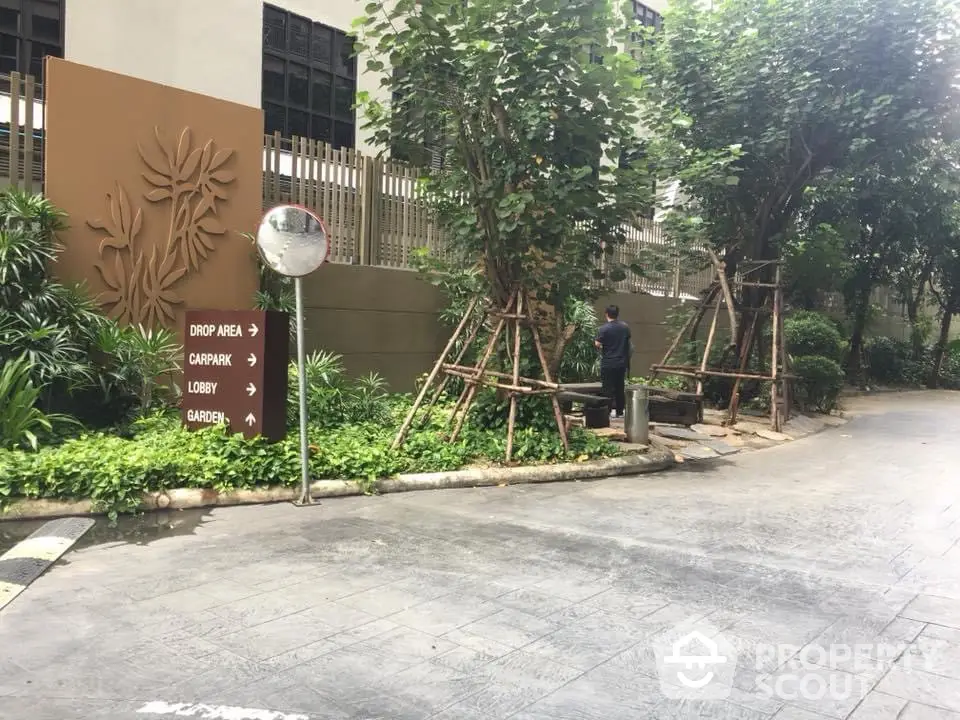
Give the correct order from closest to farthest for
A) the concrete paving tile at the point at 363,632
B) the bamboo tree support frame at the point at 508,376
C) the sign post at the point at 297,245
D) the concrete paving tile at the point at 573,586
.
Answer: the concrete paving tile at the point at 363,632, the concrete paving tile at the point at 573,586, the sign post at the point at 297,245, the bamboo tree support frame at the point at 508,376

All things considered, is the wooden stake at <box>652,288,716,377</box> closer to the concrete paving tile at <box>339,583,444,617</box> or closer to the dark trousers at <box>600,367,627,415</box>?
the dark trousers at <box>600,367,627,415</box>

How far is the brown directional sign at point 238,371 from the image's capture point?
23.6ft

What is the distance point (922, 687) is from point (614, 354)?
8.48 meters

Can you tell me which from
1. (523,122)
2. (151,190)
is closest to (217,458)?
(151,190)

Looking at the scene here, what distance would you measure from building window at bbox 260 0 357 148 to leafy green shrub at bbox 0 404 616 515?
9.99 m

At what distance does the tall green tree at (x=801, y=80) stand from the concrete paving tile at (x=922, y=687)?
8.82 m

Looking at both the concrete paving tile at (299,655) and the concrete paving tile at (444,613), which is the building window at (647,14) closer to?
the concrete paving tile at (444,613)

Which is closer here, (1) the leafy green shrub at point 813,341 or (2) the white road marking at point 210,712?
(2) the white road marking at point 210,712

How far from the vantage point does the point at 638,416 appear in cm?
1001

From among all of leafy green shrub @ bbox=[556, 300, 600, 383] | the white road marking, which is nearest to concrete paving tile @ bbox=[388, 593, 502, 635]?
the white road marking

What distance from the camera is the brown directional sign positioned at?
23.6 ft

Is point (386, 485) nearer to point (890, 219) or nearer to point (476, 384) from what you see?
point (476, 384)

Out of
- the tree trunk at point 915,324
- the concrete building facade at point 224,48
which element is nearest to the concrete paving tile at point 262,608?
the concrete building facade at point 224,48

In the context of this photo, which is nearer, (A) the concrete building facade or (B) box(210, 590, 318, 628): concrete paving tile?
(B) box(210, 590, 318, 628): concrete paving tile
